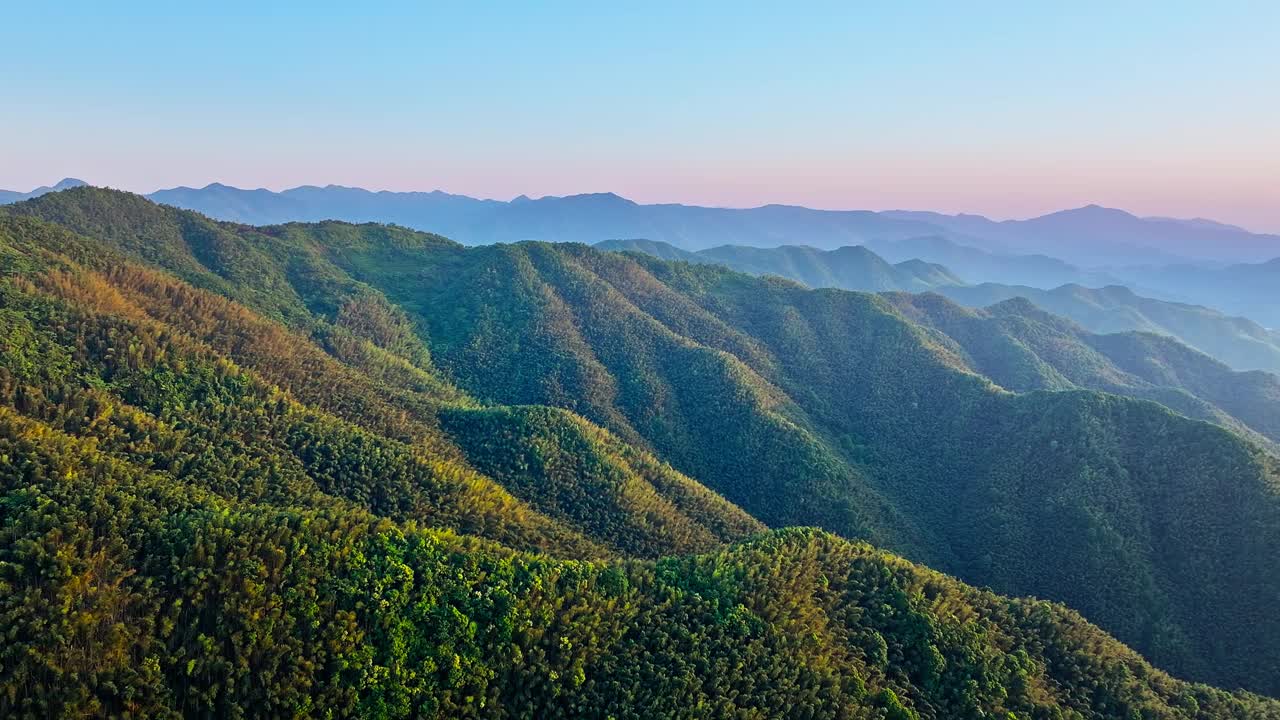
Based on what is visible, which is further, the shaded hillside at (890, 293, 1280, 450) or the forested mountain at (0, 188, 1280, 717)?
the shaded hillside at (890, 293, 1280, 450)

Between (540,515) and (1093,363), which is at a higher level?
(1093,363)

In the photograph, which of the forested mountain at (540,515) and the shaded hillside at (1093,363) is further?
the shaded hillside at (1093,363)

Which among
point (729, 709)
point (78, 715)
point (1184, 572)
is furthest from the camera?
point (1184, 572)

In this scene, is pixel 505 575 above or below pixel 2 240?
below

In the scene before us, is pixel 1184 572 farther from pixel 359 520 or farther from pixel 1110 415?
pixel 359 520

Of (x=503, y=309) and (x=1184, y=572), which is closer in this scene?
(x=1184, y=572)

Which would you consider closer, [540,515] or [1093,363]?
[540,515]

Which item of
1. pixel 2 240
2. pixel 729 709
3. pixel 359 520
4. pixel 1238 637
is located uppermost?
pixel 2 240

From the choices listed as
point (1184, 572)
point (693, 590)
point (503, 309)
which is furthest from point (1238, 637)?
Result: point (503, 309)
